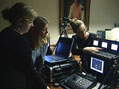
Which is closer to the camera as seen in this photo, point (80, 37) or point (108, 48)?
point (108, 48)

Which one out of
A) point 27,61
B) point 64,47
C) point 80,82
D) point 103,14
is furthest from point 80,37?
point 103,14

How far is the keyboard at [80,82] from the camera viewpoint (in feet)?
4.18

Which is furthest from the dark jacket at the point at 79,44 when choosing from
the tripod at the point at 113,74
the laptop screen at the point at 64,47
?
the tripod at the point at 113,74

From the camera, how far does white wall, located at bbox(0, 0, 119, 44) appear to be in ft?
8.77

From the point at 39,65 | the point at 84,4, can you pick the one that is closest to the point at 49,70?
the point at 39,65

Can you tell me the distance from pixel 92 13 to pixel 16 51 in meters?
2.78

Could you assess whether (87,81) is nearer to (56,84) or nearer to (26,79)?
(56,84)

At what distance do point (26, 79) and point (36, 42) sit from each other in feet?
1.18

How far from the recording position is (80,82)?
4.39 ft

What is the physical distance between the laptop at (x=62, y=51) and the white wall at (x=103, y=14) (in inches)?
72.2

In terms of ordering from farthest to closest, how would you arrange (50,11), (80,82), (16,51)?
1. (50,11)
2. (80,82)
3. (16,51)

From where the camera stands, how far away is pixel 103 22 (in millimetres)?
3664

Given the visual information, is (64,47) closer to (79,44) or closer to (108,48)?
(79,44)

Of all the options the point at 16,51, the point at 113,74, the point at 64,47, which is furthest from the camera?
the point at 64,47
